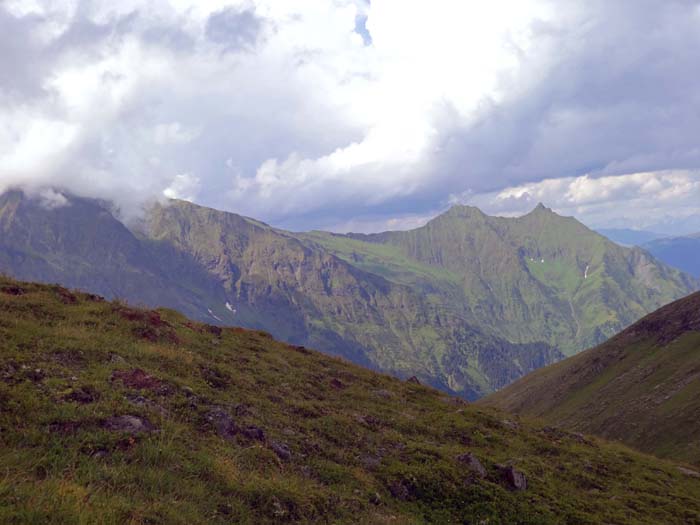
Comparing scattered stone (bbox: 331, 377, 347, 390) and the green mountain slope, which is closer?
scattered stone (bbox: 331, 377, 347, 390)

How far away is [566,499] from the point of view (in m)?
20.8

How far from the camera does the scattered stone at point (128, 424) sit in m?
14.3

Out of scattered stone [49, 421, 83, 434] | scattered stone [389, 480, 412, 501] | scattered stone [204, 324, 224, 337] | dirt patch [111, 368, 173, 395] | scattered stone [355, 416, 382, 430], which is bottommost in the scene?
scattered stone [389, 480, 412, 501]

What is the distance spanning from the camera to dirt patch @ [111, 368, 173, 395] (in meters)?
17.9

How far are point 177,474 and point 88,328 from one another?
13.4m

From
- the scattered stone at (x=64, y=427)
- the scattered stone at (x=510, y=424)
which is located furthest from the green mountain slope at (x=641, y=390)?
the scattered stone at (x=64, y=427)

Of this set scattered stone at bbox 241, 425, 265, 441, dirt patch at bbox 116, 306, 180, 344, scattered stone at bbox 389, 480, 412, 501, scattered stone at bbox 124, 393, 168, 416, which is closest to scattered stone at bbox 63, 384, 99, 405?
scattered stone at bbox 124, 393, 168, 416

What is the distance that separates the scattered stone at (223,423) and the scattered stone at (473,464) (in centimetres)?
1061

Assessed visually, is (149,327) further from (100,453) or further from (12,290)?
(100,453)

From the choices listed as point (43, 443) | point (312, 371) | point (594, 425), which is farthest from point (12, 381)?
point (594, 425)

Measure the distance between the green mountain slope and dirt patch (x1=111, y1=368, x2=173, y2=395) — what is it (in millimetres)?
46882

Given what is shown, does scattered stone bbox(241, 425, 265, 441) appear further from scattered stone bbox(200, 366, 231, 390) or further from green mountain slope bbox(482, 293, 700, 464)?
green mountain slope bbox(482, 293, 700, 464)

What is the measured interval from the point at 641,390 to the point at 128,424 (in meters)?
78.0

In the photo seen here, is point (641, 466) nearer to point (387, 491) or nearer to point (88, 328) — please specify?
point (387, 491)
